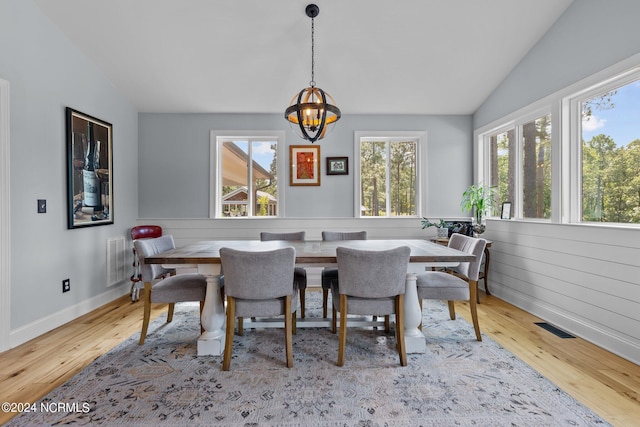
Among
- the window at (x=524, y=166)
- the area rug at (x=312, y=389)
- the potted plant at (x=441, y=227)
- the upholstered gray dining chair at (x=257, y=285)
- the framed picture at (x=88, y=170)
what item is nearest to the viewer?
the area rug at (x=312, y=389)

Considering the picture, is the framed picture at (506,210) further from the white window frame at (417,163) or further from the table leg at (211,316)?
the table leg at (211,316)

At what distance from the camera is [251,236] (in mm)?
4383

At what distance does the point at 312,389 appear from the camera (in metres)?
1.87

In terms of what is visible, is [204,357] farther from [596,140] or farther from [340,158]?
[596,140]

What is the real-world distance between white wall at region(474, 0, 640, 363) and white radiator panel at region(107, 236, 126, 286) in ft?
15.1

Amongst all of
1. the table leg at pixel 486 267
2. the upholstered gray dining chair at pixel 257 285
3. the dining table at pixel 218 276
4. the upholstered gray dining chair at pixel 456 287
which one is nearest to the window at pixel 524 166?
the table leg at pixel 486 267

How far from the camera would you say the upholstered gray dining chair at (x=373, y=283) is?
6.76ft

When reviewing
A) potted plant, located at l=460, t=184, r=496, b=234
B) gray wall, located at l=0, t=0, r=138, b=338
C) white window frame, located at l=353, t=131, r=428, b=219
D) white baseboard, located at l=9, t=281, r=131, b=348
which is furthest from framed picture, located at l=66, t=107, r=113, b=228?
potted plant, located at l=460, t=184, r=496, b=234

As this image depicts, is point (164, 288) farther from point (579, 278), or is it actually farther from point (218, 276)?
point (579, 278)

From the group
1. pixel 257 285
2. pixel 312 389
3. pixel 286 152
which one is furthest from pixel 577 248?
pixel 286 152

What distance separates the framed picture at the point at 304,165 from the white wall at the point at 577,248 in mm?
2406

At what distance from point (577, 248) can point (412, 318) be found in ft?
5.34

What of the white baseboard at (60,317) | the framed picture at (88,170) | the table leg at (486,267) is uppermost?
the framed picture at (88,170)

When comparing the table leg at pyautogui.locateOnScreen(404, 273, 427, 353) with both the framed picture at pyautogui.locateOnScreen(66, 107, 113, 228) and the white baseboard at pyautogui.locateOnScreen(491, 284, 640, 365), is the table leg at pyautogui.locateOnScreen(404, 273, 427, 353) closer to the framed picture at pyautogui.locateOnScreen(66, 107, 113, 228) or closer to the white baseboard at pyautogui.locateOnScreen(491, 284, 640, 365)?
the white baseboard at pyautogui.locateOnScreen(491, 284, 640, 365)
